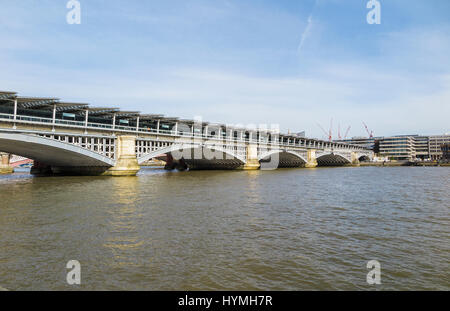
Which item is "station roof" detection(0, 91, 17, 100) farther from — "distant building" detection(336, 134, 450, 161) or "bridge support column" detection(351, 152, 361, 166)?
"distant building" detection(336, 134, 450, 161)

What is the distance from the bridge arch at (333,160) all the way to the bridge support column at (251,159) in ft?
167

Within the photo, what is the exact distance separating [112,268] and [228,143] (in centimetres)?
5986

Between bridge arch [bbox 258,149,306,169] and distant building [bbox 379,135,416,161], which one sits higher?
distant building [bbox 379,135,416,161]

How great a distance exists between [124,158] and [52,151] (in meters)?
9.45

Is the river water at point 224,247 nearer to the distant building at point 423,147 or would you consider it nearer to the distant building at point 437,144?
the distant building at point 437,144

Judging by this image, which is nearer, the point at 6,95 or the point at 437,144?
the point at 6,95

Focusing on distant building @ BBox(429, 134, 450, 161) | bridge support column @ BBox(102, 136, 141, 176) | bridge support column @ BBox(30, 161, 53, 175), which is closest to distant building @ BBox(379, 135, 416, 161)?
distant building @ BBox(429, 134, 450, 161)

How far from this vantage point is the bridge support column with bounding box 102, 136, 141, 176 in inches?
1817

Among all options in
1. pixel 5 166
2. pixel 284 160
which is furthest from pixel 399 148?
pixel 5 166

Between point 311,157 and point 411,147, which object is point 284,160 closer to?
point 311,157

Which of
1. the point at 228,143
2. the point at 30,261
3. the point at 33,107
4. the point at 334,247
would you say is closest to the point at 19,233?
the point at 30,261

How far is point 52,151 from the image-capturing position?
136 feet

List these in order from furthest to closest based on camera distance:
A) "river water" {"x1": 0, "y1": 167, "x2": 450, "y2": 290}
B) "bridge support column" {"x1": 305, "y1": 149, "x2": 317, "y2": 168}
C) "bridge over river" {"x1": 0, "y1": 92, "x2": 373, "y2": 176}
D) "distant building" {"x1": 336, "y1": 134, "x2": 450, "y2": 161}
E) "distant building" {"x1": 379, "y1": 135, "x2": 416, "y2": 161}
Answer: "distant building" {"x1": 336, "y1": 134, "x2": 450, "y2": 161} → "distant building" {"x1": 379, "y1": 135, "x2": 416, "y2": 161} → "bridge support column" {"x1": 305, "y1": 149, "x2": 317, "y2": 168} → "bridge over river" {"x1": 0, "y1": 92, "x2": 373, "y2": 176} → "river water" {"x1": 0, "y1": 167, "x2": 450, "y2": 290}
